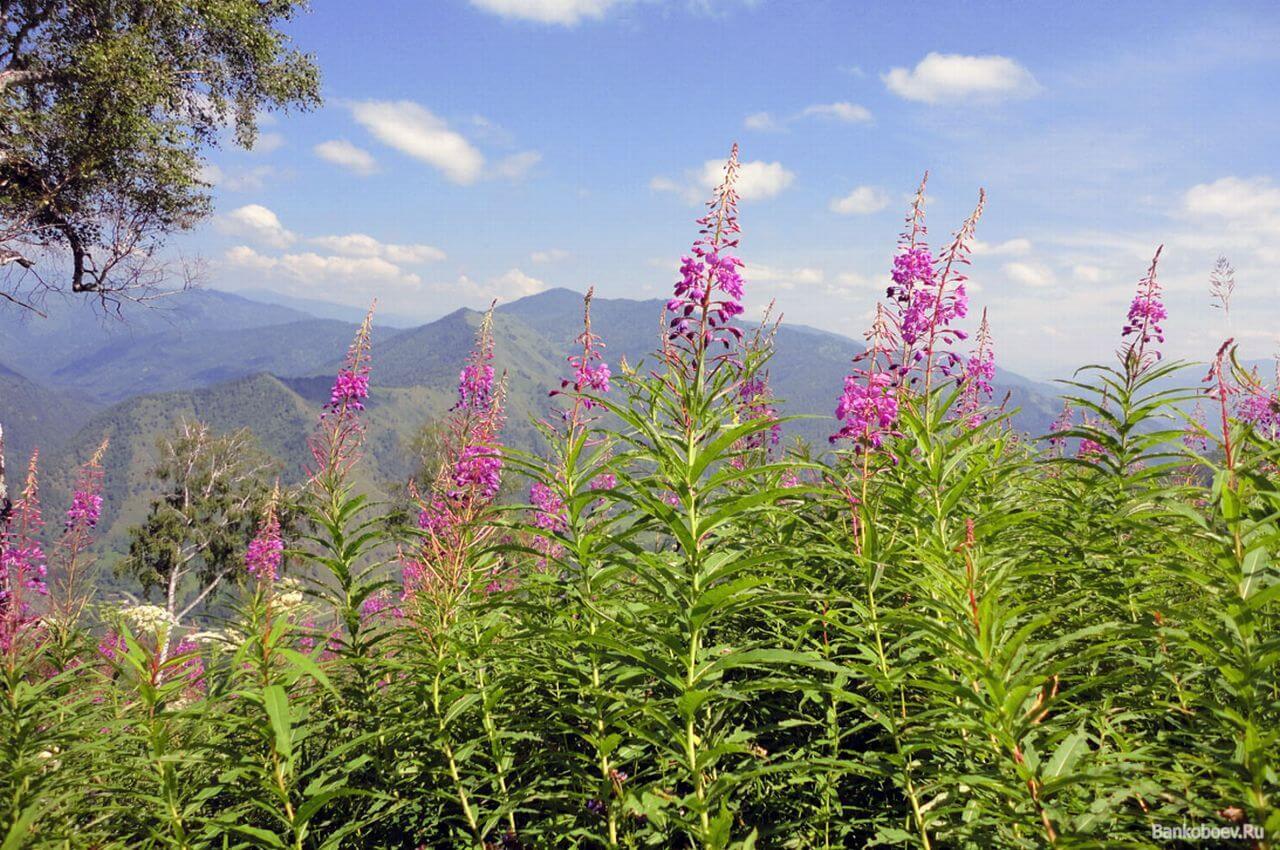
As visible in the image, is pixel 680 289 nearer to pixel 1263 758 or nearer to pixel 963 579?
pixel 963 579

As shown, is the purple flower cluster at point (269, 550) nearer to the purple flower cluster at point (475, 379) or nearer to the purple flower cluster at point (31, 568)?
the purple flower cluster at point (475, 379)

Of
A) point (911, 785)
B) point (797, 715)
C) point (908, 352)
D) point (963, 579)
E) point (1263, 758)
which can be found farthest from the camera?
point (908, 352)

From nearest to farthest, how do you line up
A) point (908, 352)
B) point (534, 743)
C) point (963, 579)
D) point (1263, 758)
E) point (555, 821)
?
point (1263, 758) → point (963, 579) → point (555, 821) → point (534, 743) → point (908, 352)

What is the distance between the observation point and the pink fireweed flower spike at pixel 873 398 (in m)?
4.00

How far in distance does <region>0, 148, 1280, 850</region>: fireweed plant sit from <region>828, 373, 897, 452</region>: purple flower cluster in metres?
0.04

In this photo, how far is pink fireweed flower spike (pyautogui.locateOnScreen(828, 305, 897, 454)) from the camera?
400 cm

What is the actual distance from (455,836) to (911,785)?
2187 millimetres

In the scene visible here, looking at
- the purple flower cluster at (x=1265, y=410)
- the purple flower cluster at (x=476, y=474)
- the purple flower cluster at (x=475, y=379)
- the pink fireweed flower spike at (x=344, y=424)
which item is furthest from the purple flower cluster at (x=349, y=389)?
the purple flower cluster at (x=1265, y=410)

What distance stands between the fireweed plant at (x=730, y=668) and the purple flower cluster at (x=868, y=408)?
0.14 feet

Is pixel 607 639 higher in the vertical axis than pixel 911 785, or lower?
higher

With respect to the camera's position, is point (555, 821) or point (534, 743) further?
point (534, 743)

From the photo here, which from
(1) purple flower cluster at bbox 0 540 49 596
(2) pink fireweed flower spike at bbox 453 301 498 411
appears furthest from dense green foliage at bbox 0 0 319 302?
(2) pink fireweed flower spike at bbox 453 301 498 411

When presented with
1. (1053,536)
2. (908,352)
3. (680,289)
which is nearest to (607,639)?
(680,289)

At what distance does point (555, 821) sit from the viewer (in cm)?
280
